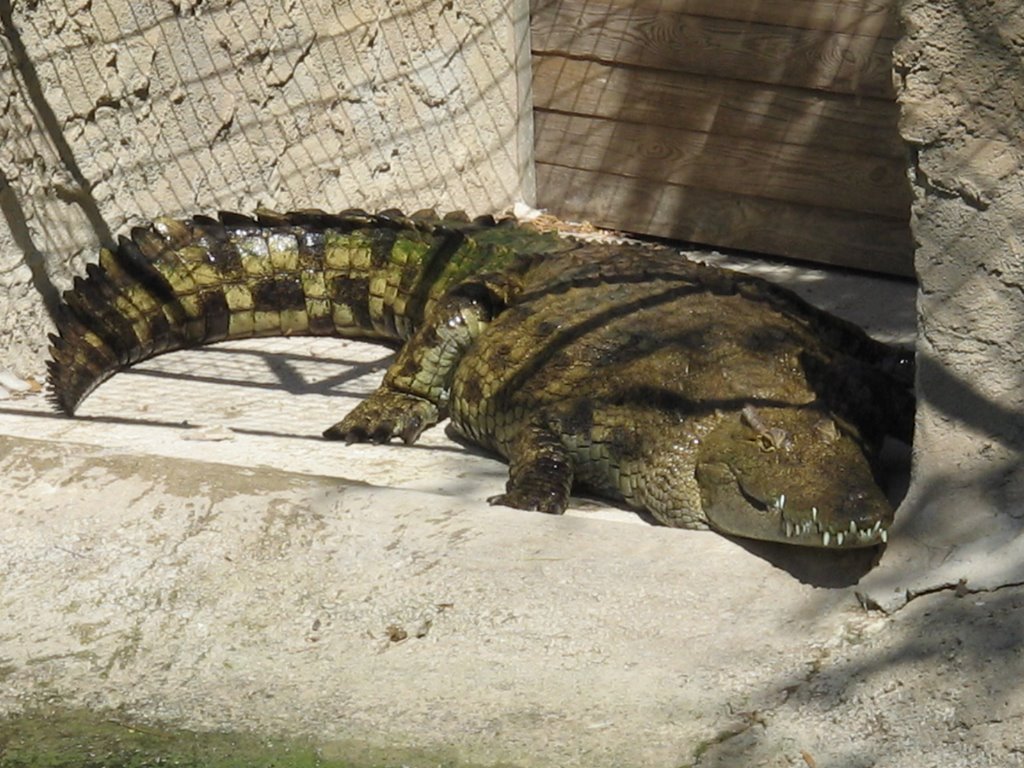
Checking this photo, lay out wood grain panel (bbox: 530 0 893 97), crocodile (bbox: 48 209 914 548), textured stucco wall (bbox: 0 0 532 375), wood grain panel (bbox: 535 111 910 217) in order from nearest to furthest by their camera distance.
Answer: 1. crocodile (bbox: 48 209 914 548)
2. textured stucco wall (bbox: 0 0 532 375)
3. wood grain panel (bbox: 530 0 893 97)
4. wood grain panel (bbox: 535 111 910 217)

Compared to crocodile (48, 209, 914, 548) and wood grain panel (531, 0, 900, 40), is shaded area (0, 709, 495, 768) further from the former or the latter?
wood grain panel (531, 0, 900, 40)

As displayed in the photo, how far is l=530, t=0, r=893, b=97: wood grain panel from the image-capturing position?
215 inches

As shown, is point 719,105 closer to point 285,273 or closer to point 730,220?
point 730,220

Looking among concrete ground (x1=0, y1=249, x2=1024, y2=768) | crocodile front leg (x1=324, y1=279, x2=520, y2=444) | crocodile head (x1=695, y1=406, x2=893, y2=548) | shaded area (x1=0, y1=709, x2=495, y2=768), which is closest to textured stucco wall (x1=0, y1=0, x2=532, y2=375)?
crocodile front leg (x1=324, y1=279, x2=520, y2=444)

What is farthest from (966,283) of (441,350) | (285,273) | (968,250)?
(285,273)

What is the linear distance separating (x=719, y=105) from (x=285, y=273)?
1.67 meters

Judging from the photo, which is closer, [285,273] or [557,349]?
[557,349]

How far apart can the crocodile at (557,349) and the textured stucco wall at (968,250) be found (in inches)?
10.2

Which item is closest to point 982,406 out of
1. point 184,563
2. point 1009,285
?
point 1009,285

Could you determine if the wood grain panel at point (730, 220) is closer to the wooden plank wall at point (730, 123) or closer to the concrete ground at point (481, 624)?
the wooden plank wall at point (730, 123)

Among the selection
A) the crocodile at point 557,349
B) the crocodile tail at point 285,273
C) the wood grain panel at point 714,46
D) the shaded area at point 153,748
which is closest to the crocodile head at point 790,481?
the crocodile at point 557,349

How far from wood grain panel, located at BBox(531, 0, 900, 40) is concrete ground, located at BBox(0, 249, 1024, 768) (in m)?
2.32

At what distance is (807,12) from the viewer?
5.49 meters

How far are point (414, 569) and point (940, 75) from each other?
1.51 meters
